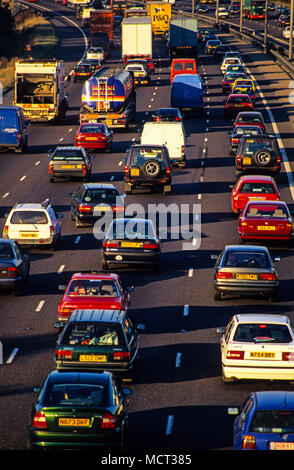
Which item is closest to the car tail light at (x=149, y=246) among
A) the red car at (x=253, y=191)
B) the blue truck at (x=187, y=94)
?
the red car at (x=253, y=191)

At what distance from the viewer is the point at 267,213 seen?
34250 mm

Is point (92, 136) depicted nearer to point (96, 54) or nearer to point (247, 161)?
point (247, 161)

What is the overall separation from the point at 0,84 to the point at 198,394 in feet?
210

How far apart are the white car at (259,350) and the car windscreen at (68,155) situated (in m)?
25.6

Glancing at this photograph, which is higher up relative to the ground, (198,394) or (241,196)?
(198,394)

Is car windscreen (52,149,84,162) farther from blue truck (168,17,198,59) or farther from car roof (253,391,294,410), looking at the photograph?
blue truck (168,17,198,59)

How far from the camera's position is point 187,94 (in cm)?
6600

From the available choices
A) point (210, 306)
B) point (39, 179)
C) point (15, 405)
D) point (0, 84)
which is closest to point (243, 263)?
point (210, 306)

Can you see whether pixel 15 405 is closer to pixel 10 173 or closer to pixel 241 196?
pixel 241 196

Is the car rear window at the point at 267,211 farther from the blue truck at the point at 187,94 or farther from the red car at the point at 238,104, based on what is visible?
the red car at the point at 238,104

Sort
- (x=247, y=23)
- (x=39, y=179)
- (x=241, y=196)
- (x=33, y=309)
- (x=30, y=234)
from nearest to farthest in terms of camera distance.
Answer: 1. (x=33, y=309)
2. (x=30, y=234)
3. (x=241, y=196)
4. (x=39, y=179)
5. (x=247, y=23)

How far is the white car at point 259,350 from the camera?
67.7 ft

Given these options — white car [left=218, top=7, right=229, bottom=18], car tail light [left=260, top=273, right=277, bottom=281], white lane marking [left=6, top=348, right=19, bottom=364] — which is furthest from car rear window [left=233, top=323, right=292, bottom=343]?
white car [left=218, top=7, right=229, bottom=18]

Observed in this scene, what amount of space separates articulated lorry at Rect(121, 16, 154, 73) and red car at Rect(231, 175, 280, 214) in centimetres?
5449
